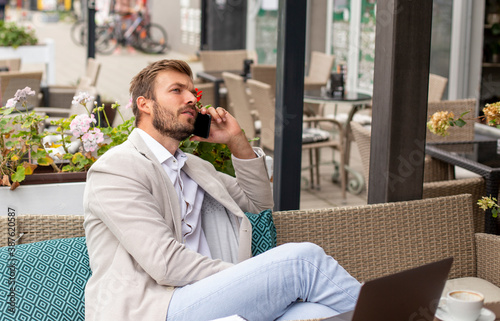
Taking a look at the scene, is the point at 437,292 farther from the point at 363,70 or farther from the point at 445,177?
the point at 363,70

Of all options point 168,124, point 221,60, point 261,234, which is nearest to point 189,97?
point 168,124

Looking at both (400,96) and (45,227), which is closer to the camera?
(45,227)

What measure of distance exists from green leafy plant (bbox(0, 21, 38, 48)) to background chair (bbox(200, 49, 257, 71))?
2.08m

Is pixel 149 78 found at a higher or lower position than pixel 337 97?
higher

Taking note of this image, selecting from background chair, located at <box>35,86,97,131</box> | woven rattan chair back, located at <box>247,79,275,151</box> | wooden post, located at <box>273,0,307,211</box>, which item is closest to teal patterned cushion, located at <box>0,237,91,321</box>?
background chair, located at <box>35,86,97,131</box>

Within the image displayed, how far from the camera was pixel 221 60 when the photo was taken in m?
8.27

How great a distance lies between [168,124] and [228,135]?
26 centimetres

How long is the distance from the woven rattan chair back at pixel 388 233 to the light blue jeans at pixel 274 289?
40 centimetres

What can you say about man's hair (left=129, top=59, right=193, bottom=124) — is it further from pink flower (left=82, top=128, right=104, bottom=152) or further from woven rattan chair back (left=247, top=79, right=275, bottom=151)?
woven rattan chair back (left=247, top=79, right=275, bottom=151)

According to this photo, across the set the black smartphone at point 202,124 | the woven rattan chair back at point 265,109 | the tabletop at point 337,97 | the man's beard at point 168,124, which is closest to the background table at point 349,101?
the tabletop at point 337,97

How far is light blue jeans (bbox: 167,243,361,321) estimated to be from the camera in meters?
2.15

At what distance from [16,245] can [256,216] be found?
2.58 ft

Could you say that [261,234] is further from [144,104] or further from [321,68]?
[321,68]

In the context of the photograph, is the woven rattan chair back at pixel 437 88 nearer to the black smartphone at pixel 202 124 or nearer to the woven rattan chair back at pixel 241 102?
the woven rattan chair back at pixel 241 102
